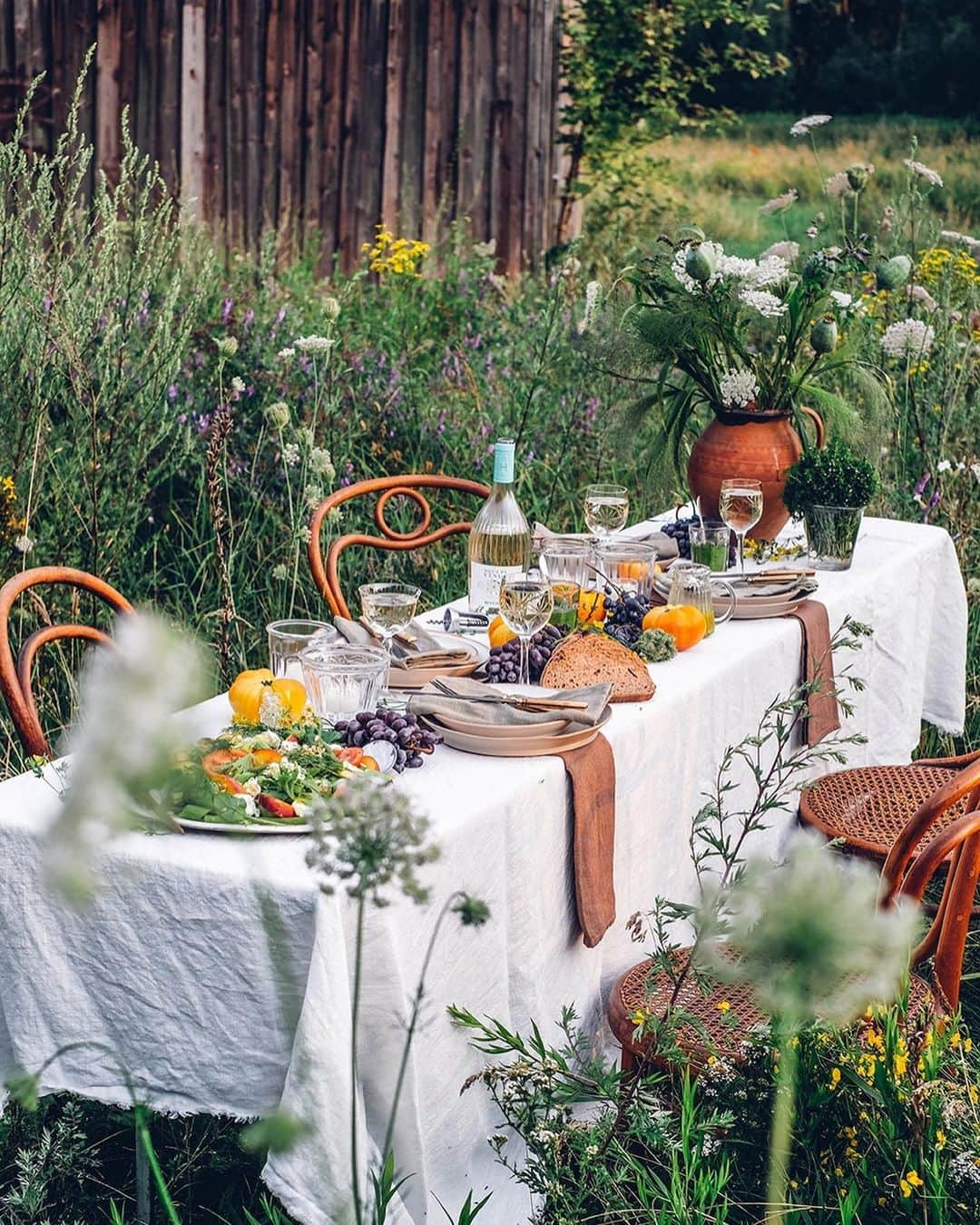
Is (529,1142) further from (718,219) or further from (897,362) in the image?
(718,219)

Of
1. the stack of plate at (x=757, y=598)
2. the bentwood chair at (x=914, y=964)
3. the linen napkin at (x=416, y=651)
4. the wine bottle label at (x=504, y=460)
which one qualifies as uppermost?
the wine bottle label at (x=504, y=460)

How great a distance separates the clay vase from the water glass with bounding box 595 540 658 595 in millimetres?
446

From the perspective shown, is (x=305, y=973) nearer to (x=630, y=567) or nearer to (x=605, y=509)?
(x=630, y=567)

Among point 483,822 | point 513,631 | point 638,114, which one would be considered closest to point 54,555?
point 513,631

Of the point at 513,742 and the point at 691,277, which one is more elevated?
the point at 691,277

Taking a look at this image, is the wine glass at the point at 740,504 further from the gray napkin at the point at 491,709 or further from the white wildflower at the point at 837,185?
the white wildflower at the point at 837,185

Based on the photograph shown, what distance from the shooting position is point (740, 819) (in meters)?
2.76

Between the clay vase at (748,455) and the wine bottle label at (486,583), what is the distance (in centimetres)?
69

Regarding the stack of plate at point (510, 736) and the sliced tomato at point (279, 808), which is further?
the stack of plate at point (510, 736)

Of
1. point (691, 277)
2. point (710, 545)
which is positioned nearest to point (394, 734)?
point (710, 545)

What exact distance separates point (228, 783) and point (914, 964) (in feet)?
3.88

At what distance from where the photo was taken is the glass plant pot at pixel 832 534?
3.18 meters

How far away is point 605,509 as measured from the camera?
121 inches

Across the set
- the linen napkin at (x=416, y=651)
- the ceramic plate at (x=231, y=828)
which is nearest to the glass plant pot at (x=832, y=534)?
the linen napkin at (x=416, y=651)
